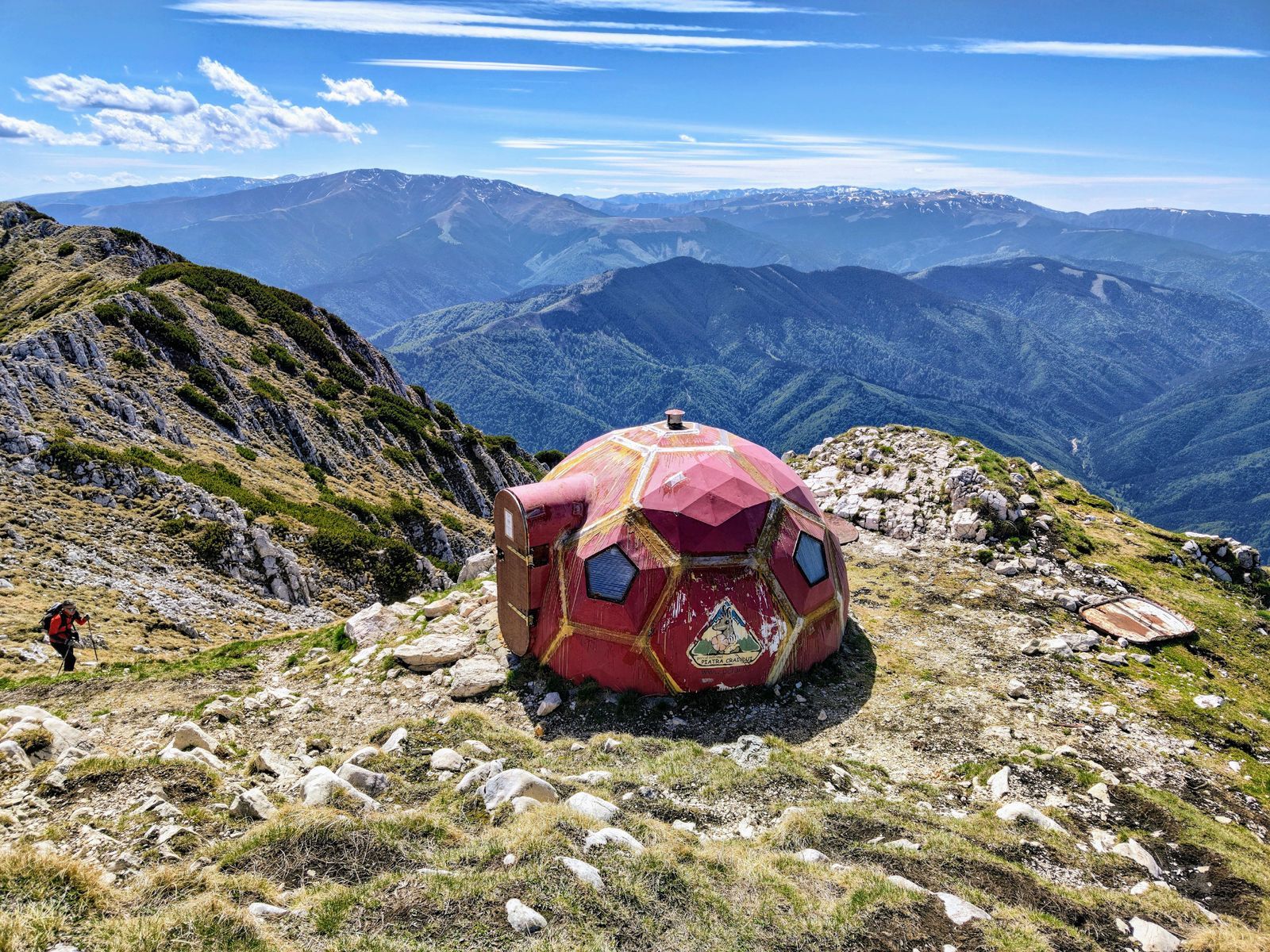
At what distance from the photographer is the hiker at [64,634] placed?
1441 centimetres

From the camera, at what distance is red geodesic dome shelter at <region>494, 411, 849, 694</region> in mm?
13867

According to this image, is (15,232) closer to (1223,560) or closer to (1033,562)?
(1033,562)

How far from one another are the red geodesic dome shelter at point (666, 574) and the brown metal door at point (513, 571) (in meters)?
0.04

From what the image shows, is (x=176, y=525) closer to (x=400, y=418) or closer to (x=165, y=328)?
(x=165, y=328)

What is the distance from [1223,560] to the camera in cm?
2380

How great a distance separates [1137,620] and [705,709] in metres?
14.0

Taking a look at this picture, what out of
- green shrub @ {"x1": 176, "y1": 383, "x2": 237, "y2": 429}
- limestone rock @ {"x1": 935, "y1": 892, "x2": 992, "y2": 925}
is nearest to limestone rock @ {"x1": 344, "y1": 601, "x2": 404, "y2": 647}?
limestone rock @ {"x1": 935, "y1": 892, "x2": 992, "y2": 925}

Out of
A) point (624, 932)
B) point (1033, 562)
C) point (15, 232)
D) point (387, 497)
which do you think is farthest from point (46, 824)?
point (15, 232)

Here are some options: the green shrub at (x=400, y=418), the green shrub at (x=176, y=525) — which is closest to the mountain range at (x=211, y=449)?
the green shrub at (x=176, y=525)

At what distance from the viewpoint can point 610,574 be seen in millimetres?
14094

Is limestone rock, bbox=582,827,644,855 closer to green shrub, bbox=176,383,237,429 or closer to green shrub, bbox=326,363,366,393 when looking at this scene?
green shrub, bbox=176,383,237,429

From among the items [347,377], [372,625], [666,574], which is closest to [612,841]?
[666,574]

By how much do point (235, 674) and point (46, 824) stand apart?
9239 mm

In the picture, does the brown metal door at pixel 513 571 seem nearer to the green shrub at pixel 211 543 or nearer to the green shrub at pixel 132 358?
the green shrub at pixel 211 543
